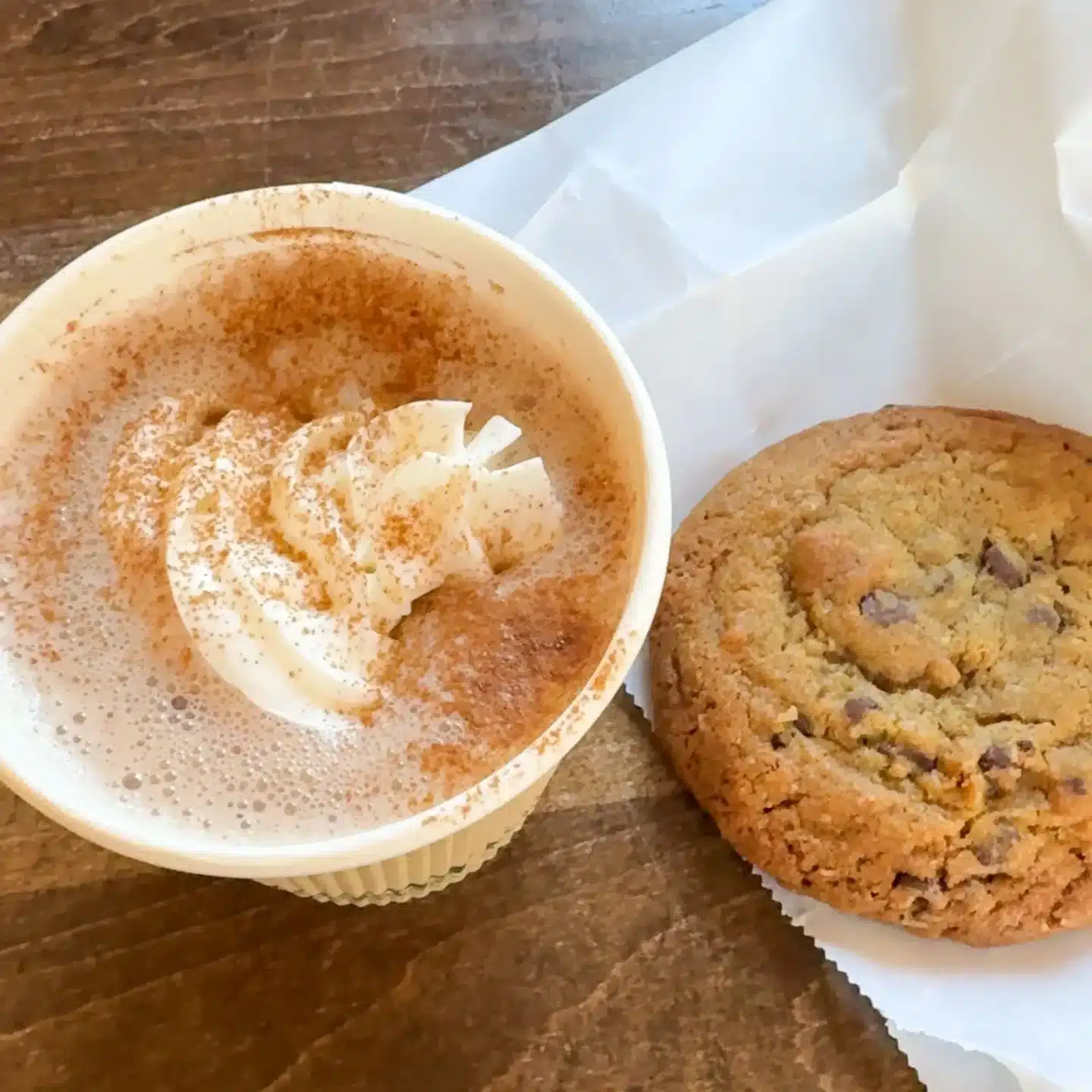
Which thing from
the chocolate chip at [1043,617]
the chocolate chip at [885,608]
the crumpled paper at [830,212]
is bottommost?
the chocolate chip at [1043,617]

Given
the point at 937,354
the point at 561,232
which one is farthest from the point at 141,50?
the point at 937,354

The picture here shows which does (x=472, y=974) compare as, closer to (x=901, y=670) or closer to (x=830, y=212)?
(x=901, y=670)

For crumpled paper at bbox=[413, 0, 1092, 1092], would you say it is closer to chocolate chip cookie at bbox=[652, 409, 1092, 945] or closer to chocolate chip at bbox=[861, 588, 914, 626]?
chocolate chip cookie at bbox=[652, 409, 1092, 945]

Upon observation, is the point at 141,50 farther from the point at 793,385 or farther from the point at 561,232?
the point at 793,385

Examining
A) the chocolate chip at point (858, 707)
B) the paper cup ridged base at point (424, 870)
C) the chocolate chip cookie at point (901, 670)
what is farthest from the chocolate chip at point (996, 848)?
the paper cup ridged base at point (424, 870)

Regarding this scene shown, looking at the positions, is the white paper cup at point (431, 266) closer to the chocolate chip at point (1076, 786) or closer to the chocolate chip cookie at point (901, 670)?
the chocolate chip cookie at point (901, 670)

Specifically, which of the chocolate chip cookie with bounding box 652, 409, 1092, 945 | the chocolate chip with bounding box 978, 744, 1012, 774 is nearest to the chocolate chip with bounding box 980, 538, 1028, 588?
the chocolate chip cookie with bounding box 652, 409, 1092, 945

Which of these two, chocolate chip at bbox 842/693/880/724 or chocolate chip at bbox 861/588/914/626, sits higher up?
chocolate chip at bbox 861/588/914/626

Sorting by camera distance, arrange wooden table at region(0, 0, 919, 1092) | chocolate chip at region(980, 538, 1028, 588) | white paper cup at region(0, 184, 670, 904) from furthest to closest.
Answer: chocolate chip at region(980, 538, 1028, 588), wooden table at region(0, 0, 919, 1092), white paper cup at region(0, 184, 670, 904)
